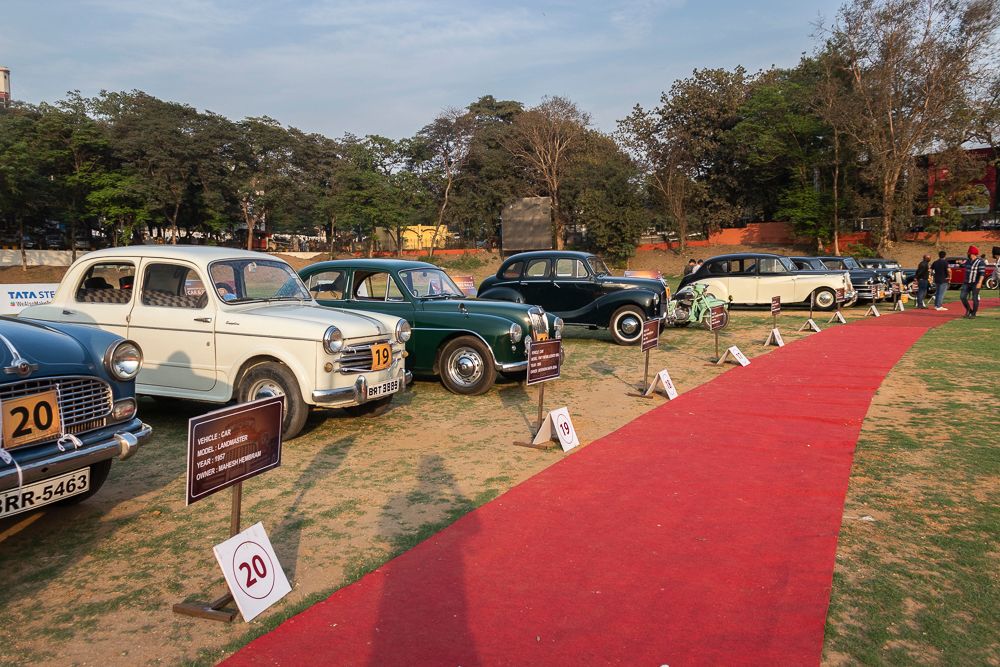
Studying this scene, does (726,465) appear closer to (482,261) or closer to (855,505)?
(855,505)

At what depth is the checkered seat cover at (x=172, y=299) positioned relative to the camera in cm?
689

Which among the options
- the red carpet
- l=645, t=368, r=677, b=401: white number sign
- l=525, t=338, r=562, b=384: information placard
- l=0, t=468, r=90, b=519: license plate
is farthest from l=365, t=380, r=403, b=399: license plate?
l=645, t=368, r=677, b=401: white number sign

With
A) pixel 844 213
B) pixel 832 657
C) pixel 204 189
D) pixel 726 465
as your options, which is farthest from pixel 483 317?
pixel 204 189

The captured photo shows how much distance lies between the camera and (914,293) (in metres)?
23.9

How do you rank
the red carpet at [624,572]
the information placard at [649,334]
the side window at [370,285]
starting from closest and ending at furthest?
the red carpet at [624,572], the information placard at [649,334], the side window at [370,285]

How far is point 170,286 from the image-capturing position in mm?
7008

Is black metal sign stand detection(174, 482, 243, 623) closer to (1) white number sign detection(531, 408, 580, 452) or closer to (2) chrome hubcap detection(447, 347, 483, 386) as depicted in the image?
(1) white number sign detection(531, 408, 580, 452)

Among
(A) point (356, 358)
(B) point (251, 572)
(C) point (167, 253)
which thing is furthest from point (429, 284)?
(B) point (251, 572)

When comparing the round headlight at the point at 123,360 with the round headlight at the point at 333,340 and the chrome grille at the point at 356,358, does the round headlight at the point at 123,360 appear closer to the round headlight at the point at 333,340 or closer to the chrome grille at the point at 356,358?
the round headlight at the point at 333,340

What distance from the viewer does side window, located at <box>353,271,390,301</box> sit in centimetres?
920

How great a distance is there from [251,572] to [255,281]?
437 cm

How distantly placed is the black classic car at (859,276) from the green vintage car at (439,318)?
→ 14.4m

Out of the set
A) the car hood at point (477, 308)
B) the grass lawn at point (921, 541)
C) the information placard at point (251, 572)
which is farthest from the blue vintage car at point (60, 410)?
Result: the car hood at point (477, 308)

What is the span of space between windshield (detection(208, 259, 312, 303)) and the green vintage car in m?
1.29
